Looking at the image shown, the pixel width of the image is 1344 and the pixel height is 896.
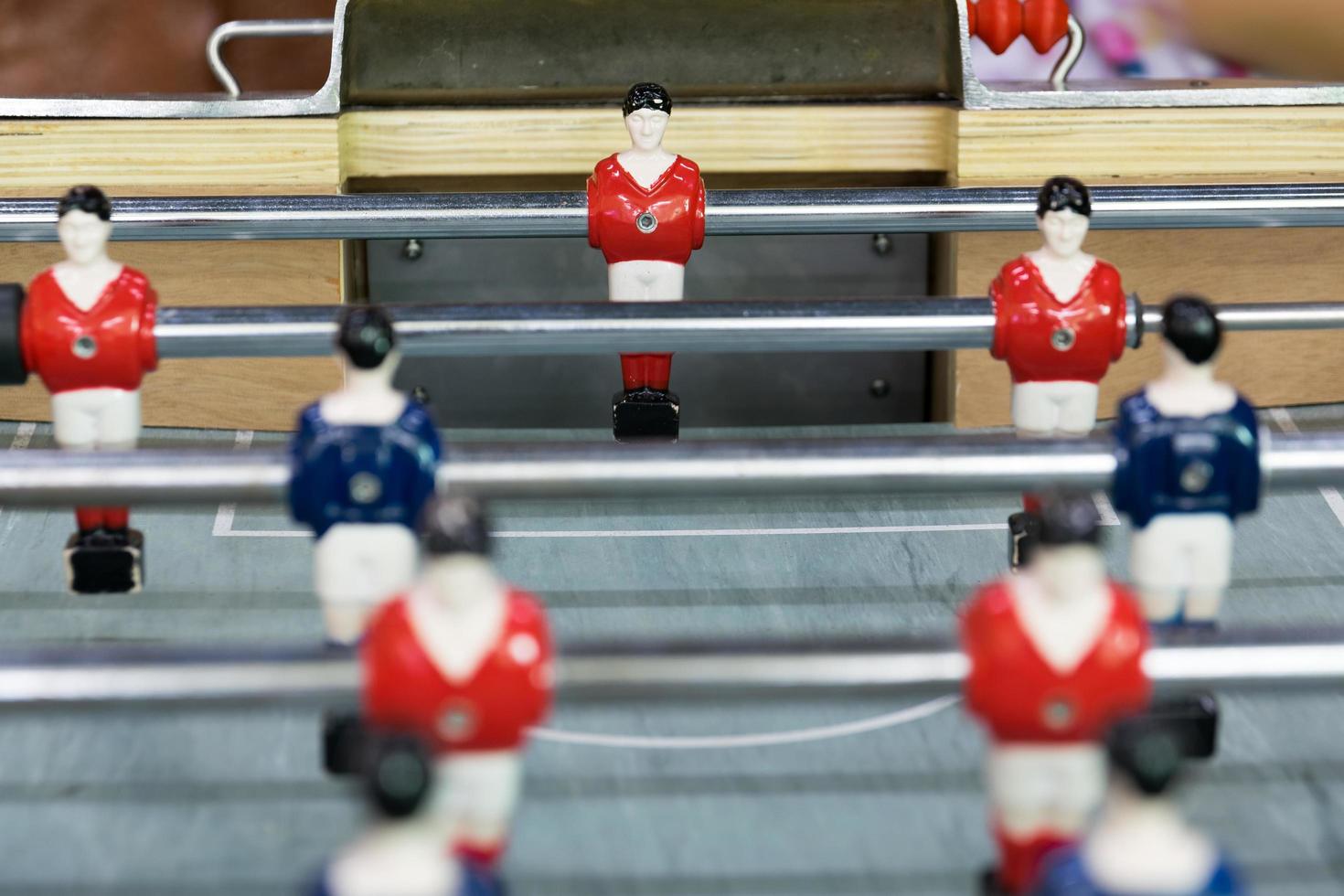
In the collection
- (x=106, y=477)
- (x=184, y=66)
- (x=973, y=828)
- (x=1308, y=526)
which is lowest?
(x=973, y=828)

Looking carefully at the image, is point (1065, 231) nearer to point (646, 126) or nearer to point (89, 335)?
point (646, 126)

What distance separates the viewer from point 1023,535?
4.29ft

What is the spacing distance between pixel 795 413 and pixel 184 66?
1.75 m

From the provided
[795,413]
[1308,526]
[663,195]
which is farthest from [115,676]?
[795,413]

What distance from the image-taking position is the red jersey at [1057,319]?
1.22 meters

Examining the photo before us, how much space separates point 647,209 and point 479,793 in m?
0.80

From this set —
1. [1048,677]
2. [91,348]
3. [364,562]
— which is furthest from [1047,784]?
[91,348]

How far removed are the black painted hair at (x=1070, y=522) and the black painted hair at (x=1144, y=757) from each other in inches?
4.3

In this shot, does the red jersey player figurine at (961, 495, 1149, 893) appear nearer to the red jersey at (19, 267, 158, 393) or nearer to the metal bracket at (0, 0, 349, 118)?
the red jersey at (19, 267, 158, 393)

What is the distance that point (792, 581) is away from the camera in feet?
4.94

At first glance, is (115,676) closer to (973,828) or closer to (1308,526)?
(973,828)

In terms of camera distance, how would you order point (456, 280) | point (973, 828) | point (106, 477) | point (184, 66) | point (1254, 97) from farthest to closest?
point (184, 66)
point (456, 280)
point (1254, 97)
point (973, 828)
point (106, 477)

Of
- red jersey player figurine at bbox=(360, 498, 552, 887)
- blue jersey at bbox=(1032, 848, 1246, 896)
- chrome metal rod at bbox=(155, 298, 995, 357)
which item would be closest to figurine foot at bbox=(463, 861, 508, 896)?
red jersey player figurine at bbox=(360, 498, 552, 887)

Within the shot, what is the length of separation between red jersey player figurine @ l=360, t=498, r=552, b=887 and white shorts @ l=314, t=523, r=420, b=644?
15 centimetres
